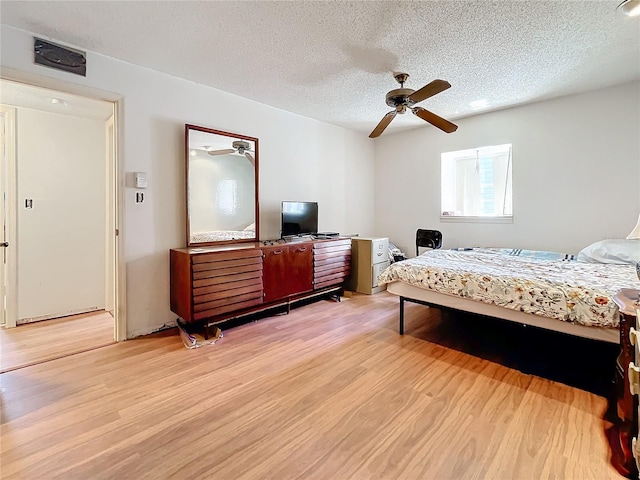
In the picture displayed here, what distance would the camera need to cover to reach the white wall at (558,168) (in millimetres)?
3379

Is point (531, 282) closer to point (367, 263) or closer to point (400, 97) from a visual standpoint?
point (400, 97)

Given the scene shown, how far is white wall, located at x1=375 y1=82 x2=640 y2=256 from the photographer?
3379 millimetres

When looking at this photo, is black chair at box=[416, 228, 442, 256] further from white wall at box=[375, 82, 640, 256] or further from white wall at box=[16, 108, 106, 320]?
white wall at box=[16, 108, 106, 320]

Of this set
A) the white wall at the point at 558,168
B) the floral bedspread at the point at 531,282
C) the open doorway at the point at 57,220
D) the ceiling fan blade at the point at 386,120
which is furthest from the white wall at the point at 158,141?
the white wall at the point at 558,168

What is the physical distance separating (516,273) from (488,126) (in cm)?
264

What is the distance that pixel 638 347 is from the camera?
133 cm

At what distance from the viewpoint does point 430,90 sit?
248 centimetres

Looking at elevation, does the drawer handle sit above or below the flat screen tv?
below

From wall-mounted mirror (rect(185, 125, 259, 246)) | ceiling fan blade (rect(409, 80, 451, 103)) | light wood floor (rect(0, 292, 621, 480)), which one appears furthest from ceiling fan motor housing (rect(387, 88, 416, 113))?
light wood floor (rect(0, 292, 621, 480))

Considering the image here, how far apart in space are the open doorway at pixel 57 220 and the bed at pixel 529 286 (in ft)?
9.69

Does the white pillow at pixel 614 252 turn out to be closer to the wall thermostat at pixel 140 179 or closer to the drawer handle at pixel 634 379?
the drawer handle at pixel 634 379

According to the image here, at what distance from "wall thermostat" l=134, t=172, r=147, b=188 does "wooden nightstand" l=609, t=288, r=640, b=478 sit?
11.6 ft

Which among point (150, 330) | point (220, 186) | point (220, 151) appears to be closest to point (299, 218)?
point (220, 186)

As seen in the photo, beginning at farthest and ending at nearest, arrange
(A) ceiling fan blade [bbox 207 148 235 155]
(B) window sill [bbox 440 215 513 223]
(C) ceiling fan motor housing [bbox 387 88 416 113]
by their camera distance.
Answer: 1. (B) window sill [bbox 440 215 513 223]
2. (A) ceiling fan blade [bbox 207 148 235 155]
3. (C) ceiling fan motor housing [bbox 387 88 416 113]
